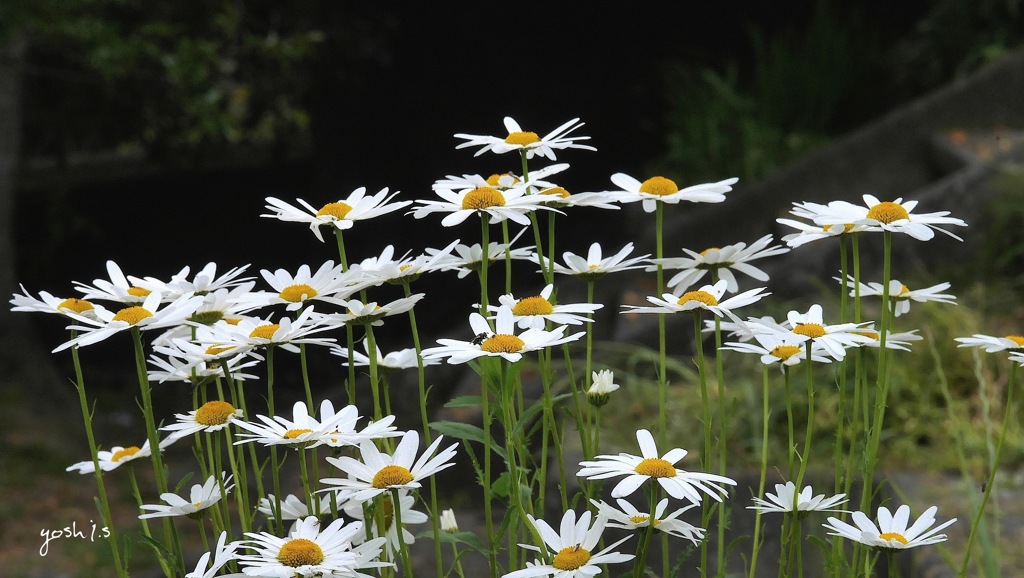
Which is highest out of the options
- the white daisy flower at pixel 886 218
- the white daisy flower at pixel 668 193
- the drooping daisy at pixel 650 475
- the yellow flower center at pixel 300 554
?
the white daisy flower at pixel 668 193

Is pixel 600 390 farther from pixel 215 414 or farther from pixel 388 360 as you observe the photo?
pixel 215 414

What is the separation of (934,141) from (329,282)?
430 centimetres

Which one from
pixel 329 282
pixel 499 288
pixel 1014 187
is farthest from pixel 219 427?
pixel 499 288

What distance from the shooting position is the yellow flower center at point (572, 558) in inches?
36.4

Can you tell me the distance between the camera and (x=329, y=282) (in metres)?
1.06

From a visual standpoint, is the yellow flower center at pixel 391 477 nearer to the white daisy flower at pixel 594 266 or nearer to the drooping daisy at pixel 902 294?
the white daisy flower at pixel 594 266

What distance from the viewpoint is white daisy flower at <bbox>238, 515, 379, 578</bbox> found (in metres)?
0.88

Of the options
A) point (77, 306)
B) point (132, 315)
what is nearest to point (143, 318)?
point (132, 315)

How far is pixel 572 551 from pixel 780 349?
1.03 feet

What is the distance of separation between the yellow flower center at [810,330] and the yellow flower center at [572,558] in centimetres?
29

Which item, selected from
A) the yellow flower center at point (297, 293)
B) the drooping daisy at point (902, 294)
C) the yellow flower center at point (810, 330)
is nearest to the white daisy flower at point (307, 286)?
the yellow flower center at point (297, 293)

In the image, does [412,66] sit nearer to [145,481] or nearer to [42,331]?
[145,481]

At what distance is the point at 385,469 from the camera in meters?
0.97

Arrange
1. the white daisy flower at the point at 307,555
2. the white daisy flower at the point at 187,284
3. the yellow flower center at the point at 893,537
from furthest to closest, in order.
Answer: the white daisy flower at the point at 187,284
the yellow flower center at the point at 893,537
the white daisy flower at the point at 307,555
